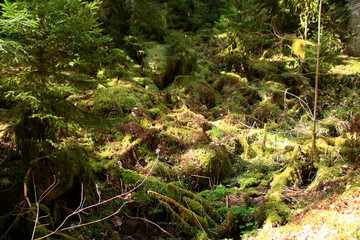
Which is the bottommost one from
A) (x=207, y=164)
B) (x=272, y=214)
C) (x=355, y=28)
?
(x=207, y=164)

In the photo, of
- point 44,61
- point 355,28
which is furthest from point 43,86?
point 355,28

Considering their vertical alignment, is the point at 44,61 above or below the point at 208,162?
above

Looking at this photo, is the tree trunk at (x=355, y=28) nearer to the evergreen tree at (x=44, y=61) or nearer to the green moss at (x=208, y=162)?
the green moss at (x=208, y=162)

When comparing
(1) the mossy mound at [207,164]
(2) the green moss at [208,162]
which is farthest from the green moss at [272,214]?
(2) the green moss at [208,162]

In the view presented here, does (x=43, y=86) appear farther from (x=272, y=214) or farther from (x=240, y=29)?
(x=240, y=29)

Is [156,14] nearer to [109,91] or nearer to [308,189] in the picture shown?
[109,91]

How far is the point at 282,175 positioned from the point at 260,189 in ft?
1.81

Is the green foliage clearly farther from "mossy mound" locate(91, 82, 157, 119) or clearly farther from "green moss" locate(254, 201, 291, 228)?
"green moss" locate(254, 201, 291, 228)

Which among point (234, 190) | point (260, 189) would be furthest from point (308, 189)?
point (234, 190)

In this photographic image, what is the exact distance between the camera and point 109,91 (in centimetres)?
768

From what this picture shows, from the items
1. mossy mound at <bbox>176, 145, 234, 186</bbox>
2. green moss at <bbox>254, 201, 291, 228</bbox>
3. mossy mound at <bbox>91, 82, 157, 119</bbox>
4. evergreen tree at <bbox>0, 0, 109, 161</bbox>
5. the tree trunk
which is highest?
the tree trunk

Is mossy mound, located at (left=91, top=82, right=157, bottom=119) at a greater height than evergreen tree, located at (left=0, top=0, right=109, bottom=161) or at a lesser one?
lesser

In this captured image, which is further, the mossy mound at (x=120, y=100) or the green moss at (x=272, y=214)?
the mossy mound at (x=120, y=100)

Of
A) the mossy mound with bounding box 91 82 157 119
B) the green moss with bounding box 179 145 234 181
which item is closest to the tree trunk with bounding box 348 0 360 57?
the green moss with bounding box 179 145 234 181
